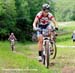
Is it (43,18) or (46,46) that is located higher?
(43,18)

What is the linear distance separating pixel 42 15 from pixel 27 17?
7400 centimetres

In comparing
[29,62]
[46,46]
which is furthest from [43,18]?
[29,62]

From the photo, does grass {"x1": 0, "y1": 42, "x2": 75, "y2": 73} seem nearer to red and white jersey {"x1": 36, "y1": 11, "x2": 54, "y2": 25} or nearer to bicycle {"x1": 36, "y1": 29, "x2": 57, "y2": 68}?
bicycle {"x1": 36, "y1": 29, "x2": 57, "y2": 68}

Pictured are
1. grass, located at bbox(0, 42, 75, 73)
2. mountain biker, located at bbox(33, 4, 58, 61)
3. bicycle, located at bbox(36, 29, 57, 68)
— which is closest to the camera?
grass, located at bbox(0, 42, 75, 73)

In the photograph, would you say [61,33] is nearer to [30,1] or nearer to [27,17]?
[30,1]

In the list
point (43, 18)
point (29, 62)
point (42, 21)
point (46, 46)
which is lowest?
point (29, 62)

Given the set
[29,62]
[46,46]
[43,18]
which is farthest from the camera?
[29,62]

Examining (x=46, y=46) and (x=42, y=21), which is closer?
(x=46, y=46)

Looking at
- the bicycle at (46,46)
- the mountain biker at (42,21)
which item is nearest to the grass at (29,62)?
the bicycle at (46,46)

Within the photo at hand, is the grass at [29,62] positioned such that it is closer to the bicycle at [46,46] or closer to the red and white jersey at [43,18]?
the bicycle at [46,46]

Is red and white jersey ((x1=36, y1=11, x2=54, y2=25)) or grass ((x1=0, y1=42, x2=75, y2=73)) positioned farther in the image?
red and white jersey ((x1=36, y1=11, x2=54, y2=25))

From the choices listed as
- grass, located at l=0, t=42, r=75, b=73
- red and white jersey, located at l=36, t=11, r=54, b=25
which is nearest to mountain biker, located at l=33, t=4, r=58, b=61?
red and white jersey, located at l=36, t=11, r=54, b=25

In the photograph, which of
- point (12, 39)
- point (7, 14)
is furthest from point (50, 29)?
point (7, 14)

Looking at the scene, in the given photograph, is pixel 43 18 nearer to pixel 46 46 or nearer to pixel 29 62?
pixel 46 46
